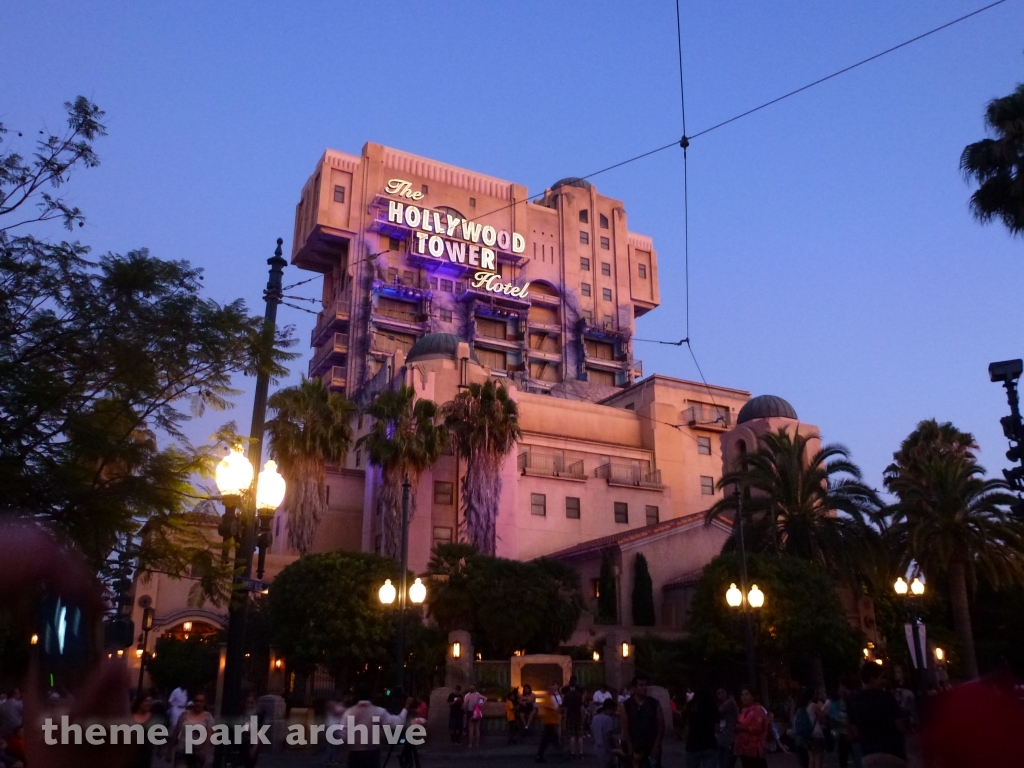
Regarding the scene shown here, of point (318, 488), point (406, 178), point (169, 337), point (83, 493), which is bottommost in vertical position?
point (83, 493)

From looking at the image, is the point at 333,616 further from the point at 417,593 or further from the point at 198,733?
the point at 198,733

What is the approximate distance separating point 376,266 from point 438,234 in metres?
6.26

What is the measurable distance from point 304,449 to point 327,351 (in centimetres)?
3267

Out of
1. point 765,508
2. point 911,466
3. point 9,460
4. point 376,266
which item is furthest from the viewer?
point 376,266

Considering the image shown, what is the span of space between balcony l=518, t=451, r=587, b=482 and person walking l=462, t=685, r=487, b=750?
80.0 ft

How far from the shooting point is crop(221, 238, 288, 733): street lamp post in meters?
11.4

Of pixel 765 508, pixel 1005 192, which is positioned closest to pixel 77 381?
pixel 1005 192

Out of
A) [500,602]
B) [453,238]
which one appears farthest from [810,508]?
[453,238]

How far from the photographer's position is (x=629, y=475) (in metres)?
53.0

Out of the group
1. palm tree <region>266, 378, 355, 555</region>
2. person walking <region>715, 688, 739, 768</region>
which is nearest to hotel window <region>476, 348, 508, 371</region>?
palm tree <region>266, 378, 355, 555</region>

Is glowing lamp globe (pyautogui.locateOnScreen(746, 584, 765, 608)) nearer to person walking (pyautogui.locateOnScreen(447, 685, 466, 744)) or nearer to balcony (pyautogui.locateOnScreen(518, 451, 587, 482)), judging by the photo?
person walking (pyautogui.locateOnScreen(447, 685, 466, 744))

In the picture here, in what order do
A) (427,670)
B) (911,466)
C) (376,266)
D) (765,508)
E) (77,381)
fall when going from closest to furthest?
(77,381), (427,670), (765,508), (911,466), (376,266)

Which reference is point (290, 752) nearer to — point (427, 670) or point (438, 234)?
point (427, 670)

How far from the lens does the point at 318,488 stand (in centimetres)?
4278
